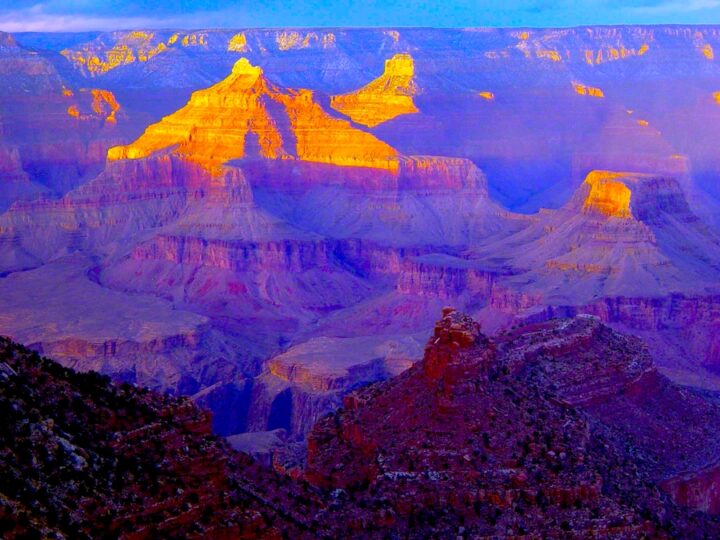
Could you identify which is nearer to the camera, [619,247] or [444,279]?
[619,247]

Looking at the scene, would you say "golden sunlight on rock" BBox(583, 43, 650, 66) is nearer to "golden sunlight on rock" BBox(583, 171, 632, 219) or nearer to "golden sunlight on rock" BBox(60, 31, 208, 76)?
"golden sunlight on rock" BBox(60, 31, 208, 76)

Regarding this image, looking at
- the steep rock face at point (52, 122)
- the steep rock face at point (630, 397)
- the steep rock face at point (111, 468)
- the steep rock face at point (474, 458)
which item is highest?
the steep rock face at point (111, 468)

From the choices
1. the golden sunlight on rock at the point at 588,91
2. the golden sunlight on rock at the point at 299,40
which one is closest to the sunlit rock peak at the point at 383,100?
the golden sunlight on rock at the point at 588,91

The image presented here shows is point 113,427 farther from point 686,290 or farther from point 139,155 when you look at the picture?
point 139,155

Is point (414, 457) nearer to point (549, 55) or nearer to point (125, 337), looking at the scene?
point (125, 337)

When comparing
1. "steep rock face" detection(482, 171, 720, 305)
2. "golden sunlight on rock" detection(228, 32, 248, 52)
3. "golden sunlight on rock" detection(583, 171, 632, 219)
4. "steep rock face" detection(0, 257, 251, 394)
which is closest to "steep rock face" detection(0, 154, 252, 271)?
"steep rock face" detection(0, 257, 251, 394)

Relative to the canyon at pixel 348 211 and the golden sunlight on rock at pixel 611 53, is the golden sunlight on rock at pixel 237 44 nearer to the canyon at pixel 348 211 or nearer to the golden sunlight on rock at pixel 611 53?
the canyon at pixel 348 211

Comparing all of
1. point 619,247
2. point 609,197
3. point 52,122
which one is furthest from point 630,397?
point 52,122
